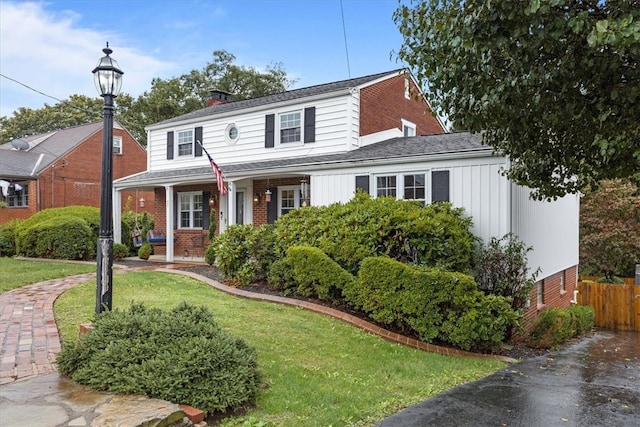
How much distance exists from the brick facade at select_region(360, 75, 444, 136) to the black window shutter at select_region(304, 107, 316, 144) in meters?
1.53

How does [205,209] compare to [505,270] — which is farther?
[205,209]

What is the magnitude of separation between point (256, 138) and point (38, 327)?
1079 cm

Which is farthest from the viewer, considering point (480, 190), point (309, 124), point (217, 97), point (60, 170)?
point (60, 170)

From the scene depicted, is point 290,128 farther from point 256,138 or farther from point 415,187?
point 415,187

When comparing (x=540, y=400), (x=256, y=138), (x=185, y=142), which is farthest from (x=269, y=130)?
(x=540, y=400)

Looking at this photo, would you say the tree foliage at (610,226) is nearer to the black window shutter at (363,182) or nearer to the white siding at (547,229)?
the white siding at (547,229)

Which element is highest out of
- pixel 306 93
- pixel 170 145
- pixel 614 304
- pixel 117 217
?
pixel 306 93

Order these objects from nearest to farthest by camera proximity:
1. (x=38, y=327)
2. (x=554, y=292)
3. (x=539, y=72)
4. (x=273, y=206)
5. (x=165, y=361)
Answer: (x=165, y=361) → (x=539, y=72) → (x=38, y=327) → (x=554, y=292) → (x=273, y=206)

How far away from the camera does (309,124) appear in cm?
1512

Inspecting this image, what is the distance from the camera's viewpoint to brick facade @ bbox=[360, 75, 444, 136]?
1505 cm

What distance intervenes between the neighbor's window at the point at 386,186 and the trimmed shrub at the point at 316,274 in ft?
10.8

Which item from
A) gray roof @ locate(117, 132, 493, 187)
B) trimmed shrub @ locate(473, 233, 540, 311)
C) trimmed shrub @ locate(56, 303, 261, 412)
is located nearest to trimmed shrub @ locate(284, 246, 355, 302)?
trimmed shrub @ locate(473, 233, 540, 311)

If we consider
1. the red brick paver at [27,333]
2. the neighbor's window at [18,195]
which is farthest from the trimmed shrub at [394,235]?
the neighbor's window at [18,195]

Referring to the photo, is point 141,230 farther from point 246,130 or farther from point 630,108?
point 630,108
